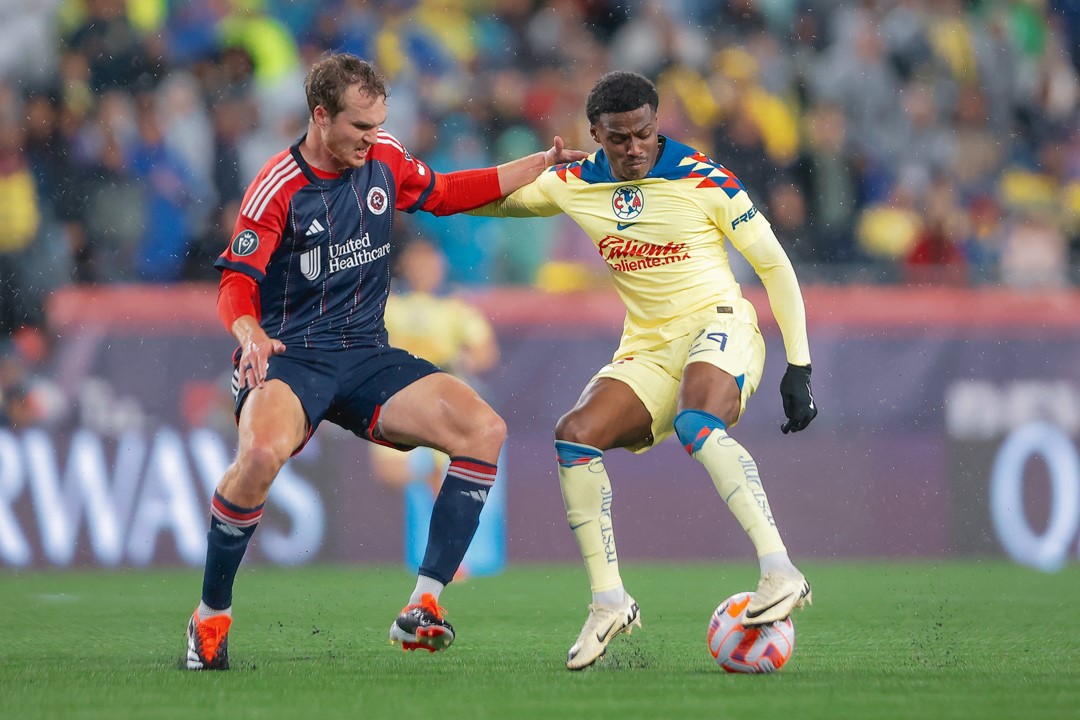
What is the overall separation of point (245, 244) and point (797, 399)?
2.14 m

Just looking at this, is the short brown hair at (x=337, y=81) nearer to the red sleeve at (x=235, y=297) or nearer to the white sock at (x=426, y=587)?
the red sleeve at (x=235, y=297)

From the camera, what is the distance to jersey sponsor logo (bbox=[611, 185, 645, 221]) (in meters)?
6.21

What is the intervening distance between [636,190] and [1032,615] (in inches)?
121

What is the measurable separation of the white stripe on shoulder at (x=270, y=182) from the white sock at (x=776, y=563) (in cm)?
228

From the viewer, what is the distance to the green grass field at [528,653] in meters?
4.74

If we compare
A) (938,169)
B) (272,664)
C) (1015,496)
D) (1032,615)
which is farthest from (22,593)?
(938,169)

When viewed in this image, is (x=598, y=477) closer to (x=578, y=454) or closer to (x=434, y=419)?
(x=578, y=454)

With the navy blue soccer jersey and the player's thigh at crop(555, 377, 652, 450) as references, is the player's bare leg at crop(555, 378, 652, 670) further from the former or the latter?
the navy blue soccer jersey

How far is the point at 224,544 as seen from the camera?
580cm

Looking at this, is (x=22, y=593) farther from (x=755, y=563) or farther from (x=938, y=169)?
(x=938, y=169)

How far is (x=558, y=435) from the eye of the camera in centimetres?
605

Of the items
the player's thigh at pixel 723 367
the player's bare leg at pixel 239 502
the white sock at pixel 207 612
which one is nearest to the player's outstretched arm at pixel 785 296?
the player's thigh at pixel 723 367

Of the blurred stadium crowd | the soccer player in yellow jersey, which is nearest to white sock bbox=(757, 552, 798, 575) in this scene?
the soccer player in yellow jersey

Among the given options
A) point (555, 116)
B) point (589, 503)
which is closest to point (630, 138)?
point (589, 503)
